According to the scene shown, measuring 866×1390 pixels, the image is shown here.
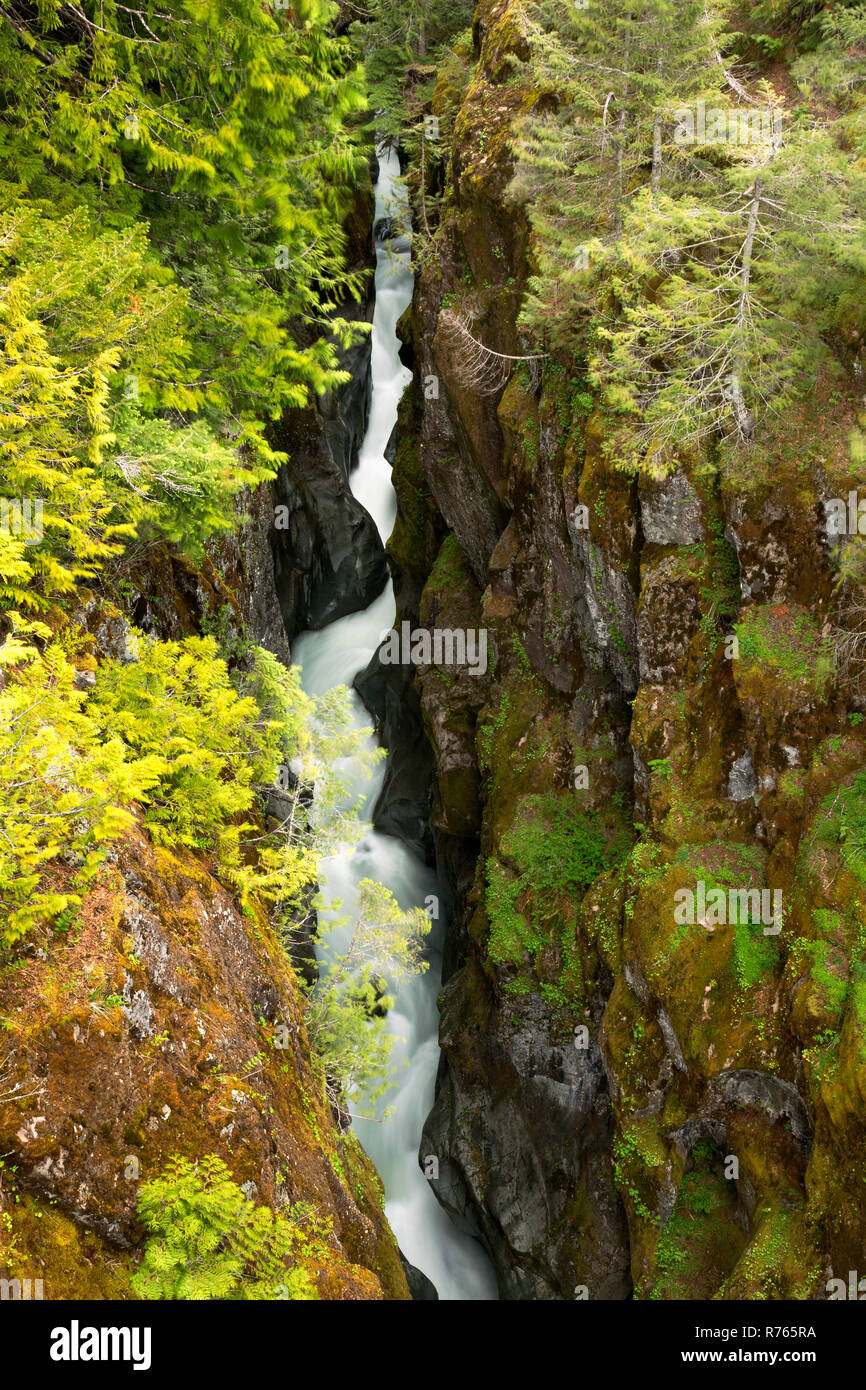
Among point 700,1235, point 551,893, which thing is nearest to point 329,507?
point 551,893

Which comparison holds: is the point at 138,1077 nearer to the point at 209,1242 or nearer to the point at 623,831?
the point at 209,1242

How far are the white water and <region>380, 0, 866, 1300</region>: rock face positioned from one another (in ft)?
3.46

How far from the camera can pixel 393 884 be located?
19062 millimetres

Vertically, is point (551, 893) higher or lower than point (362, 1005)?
higher

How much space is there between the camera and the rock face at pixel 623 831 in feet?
27.9

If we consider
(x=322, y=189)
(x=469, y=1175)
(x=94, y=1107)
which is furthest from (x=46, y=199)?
(x=469, y=1175)

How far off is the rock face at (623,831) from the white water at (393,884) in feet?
3.46

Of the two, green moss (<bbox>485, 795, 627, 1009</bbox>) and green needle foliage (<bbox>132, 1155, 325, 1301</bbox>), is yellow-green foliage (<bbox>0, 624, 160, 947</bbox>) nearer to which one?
green needle foliage (<bbox>132, 1155, 325, 1301</bbox>)

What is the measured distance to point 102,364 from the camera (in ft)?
18.2

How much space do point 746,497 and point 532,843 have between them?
21.0 ft

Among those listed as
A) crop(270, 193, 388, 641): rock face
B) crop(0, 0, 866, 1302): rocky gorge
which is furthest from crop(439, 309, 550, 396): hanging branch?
crop(270, 193, 388, 641): rock face

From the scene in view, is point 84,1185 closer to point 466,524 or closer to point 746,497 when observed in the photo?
point 746,497

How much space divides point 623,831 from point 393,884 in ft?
26.0
